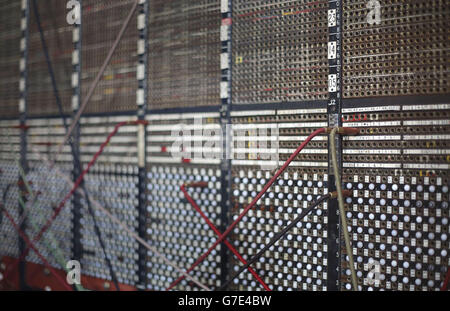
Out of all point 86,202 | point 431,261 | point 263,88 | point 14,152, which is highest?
point 263,88

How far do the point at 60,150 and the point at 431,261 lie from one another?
382 cm

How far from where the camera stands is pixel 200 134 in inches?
149

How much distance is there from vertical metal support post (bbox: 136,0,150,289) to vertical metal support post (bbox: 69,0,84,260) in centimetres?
86

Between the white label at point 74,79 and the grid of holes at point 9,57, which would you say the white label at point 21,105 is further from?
the white label at point 74,79

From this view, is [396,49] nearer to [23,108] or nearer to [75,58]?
[75,58]

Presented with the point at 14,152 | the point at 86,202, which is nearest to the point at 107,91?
the point at 86,202

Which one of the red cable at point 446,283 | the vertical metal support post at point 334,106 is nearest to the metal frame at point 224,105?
A: the vertical metal support post at point 334,106

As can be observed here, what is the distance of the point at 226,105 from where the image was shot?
3668 millimetres

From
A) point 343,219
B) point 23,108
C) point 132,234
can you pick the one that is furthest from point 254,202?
point 23,108

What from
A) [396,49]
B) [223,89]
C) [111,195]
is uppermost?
[396,49]

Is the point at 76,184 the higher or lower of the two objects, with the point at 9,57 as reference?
lower

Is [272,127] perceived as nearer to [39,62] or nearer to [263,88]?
[263,88]

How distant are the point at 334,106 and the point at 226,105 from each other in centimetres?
96

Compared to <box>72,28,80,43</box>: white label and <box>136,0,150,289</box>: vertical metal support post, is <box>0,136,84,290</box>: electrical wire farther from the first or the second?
<box>72,28,80,43</box>: white label
